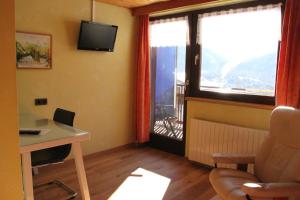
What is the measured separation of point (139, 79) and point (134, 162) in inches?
51.1

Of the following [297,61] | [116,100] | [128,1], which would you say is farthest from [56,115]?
A: [297,61]

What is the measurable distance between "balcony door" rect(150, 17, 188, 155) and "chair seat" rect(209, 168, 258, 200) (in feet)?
5.23

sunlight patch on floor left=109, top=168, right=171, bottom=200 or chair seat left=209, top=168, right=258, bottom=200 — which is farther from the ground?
chair seat left=209, top=168, right=258, bottom=200

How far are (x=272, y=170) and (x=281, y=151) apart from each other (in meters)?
0.18

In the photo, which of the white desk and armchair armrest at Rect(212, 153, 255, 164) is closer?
the white desk

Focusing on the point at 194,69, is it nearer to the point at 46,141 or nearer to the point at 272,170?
the point at 272,170

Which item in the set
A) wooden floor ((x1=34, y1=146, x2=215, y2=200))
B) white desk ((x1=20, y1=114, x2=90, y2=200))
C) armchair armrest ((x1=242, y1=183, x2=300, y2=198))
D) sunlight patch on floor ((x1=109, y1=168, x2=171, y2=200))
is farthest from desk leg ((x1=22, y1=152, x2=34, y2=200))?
armchair armrest ((x1=242, y1=183, x2=300, y2=198))

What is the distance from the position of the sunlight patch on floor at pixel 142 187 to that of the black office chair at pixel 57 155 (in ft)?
1.64

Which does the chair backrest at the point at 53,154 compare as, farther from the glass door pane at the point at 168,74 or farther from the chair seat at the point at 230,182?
the glass door pane at the point at 168,74

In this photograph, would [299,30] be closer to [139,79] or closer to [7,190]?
[139,79]

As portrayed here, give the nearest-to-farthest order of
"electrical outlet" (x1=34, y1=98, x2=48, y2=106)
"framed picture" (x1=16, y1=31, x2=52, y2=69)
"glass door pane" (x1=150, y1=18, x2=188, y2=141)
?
1. "framed picture" (x1=16, y1=31, x2=52, y2=69)
2. "electrical outlet" (x1=34, y1=98, x2=48, y2=106)
3. "glass door pane" (x1=150, y1=18, x2=188, y2=141)

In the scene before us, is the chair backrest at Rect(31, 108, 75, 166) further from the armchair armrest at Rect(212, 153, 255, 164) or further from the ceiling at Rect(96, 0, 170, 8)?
the ceiling at Rect(96, 0, 170, 8)

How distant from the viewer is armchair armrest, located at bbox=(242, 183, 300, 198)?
1.75 meters

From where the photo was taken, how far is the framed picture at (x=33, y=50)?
9.59 ft
